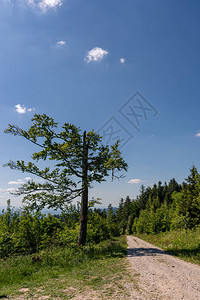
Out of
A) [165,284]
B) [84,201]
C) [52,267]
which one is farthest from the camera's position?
[84,201]

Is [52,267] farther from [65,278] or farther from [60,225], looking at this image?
[60,225]

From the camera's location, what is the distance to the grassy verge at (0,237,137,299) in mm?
5453

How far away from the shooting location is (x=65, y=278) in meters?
7.13

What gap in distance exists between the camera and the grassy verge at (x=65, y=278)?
5.45 meters

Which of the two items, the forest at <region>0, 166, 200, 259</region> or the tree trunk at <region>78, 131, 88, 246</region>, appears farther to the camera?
the forest at <region>0, 166, 200, 259</region>

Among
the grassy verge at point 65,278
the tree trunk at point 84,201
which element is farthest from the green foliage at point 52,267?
the tree trunk at point 84,201

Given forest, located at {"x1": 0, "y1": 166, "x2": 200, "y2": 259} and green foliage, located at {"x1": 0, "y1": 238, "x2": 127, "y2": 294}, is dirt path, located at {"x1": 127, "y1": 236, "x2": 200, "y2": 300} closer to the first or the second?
green foliage, located at {"x1": 0, "y1": 238, "x2": 127, "y2": 294}

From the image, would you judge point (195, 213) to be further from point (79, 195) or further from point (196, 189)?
point (79, 195)

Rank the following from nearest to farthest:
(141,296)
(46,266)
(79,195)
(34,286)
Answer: (141,296) < (34,286) < (46,266) < (79,195)

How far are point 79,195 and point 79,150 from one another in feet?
12.6

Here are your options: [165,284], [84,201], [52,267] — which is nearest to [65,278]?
[52,267]

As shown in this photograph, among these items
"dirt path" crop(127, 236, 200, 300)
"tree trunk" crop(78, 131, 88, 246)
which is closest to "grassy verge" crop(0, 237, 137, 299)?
"dirt path" crop(127, 236, 200, 300)

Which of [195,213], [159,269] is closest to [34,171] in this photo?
[159,269]

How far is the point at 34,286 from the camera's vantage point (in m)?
6.34
